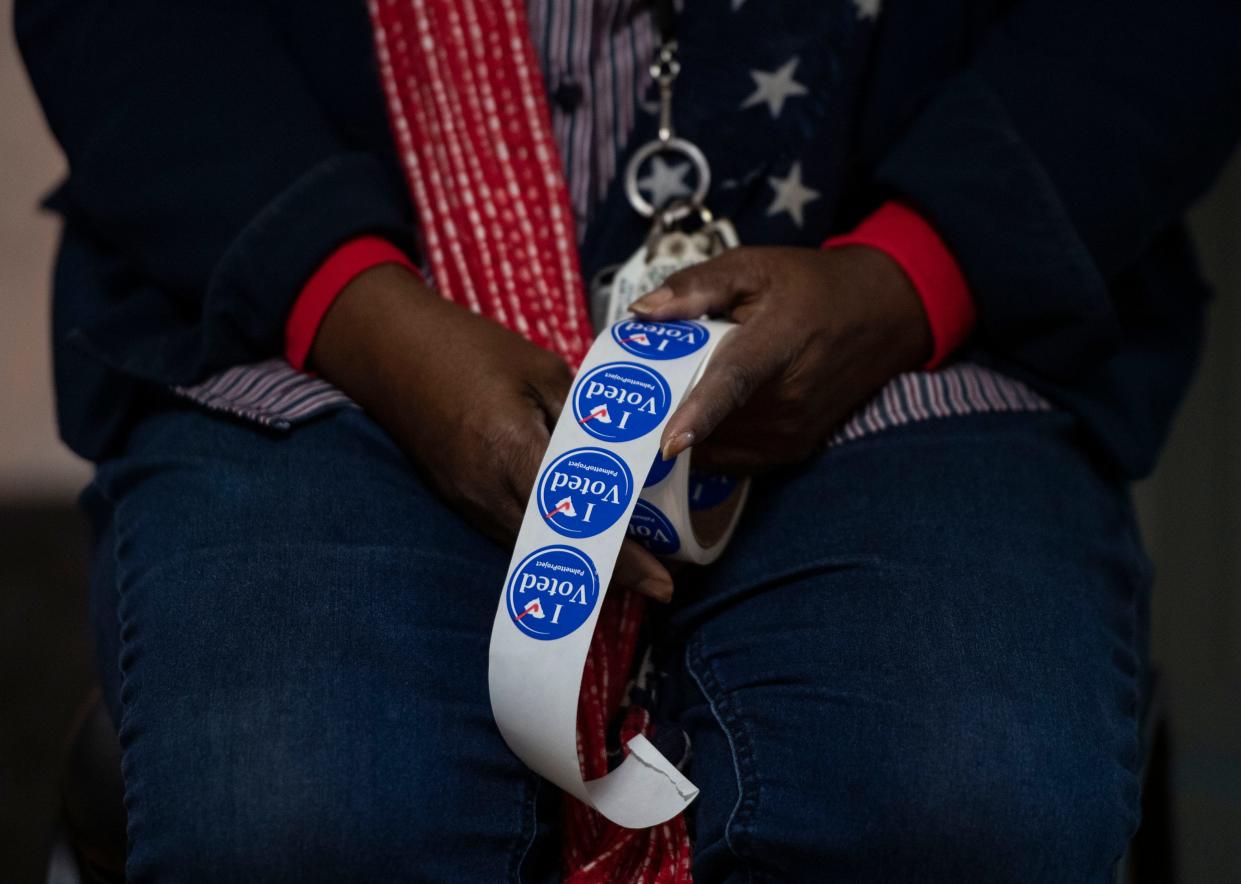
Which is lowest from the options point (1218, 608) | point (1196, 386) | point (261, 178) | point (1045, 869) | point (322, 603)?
point (1218, 608)

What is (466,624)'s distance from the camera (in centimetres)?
63

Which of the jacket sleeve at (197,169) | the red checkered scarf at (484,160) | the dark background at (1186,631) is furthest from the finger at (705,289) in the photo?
the dark background at (1186,631)

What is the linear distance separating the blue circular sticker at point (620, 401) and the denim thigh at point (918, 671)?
0.44 feet

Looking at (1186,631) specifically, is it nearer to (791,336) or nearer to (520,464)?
(791,336)

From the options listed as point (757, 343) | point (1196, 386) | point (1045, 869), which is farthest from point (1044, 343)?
point (1196, 386)

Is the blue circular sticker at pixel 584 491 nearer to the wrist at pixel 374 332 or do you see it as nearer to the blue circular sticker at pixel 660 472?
the blue circular sticker at pixel 660 472

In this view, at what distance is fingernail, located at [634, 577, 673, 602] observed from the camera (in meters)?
0.60

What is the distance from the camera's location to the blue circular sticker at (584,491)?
1.81 feet

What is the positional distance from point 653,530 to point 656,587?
0.10ft

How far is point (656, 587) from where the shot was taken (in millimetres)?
599

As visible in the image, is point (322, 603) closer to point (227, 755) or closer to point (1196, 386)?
point (227, 755)

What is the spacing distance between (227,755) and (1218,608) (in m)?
1.07

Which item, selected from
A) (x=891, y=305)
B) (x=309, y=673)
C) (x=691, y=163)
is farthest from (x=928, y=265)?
(x=309, y=673)

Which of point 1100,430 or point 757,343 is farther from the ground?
point 757,343
